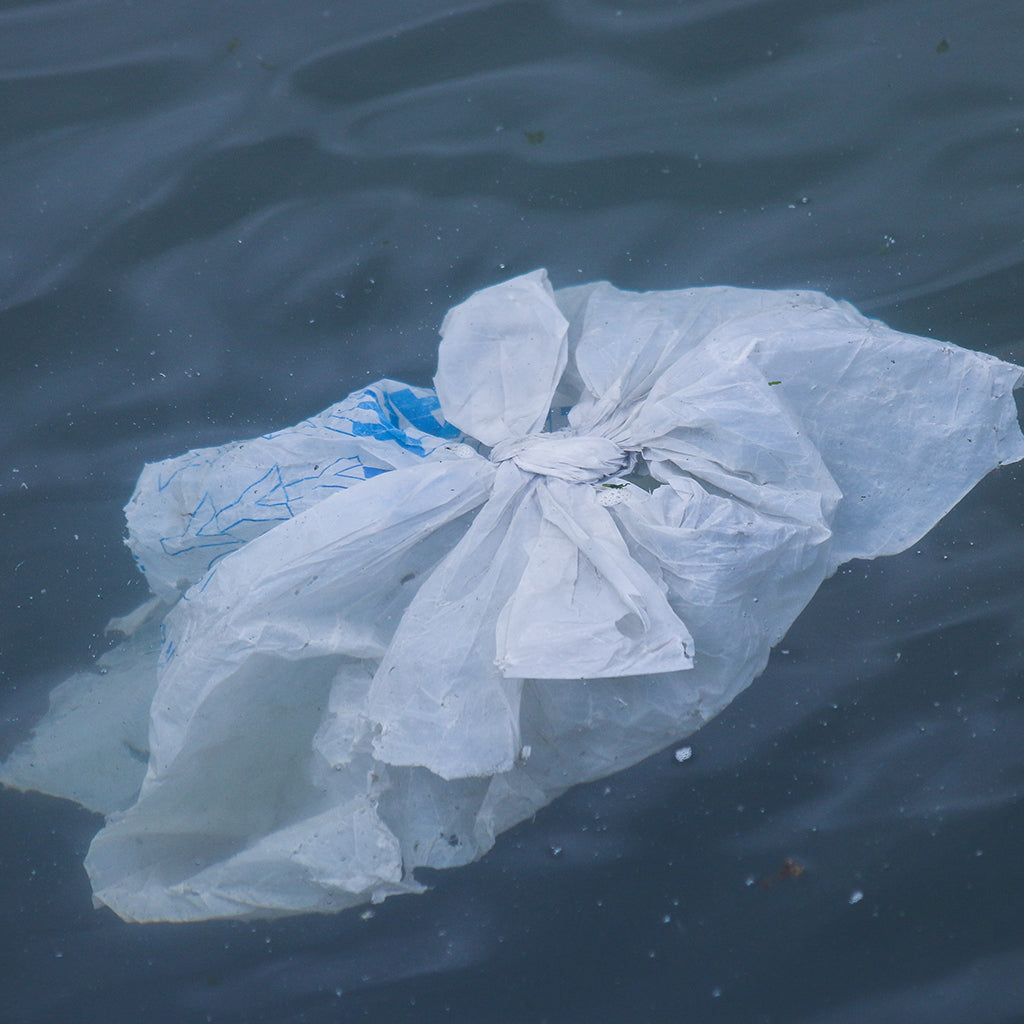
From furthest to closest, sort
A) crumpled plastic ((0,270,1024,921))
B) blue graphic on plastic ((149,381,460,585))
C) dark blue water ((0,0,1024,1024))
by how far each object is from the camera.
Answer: dark blue water ((0,0,1024,1024)) < blue graphic on plastic ((149,381,460,585)) < crumpled plastic ((0,270,1024,921))

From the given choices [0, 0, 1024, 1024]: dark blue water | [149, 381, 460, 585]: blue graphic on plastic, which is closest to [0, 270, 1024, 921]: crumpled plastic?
[149, 381, 460, 585]: blue graphic on plastic

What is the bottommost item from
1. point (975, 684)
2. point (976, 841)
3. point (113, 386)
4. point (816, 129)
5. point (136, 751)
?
point (976, 841)

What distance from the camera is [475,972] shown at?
1126 millimetres

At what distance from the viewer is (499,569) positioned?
920 mm

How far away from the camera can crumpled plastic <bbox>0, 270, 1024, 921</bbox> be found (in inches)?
34.7

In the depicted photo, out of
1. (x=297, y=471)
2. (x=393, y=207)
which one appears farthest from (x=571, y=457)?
(x=393, y=207)

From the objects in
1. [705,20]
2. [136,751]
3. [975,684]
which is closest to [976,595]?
[975,684]

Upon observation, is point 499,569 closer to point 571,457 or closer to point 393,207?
point 571,457

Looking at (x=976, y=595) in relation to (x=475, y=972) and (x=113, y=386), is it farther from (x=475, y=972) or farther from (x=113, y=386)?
(x=113, y=386)

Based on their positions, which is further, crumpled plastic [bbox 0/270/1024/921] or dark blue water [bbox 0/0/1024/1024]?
dark blue water [bbox 0/0/1024/1024]

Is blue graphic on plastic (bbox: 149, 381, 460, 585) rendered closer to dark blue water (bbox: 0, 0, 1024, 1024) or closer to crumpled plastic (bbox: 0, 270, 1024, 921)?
crumpled plastic (bbox: 0, 270, 1024, 921)

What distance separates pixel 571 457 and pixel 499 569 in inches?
5.9

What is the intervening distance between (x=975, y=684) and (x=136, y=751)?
1.15 metres

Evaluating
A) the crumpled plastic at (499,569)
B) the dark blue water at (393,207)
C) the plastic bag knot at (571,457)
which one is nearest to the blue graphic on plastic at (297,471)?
the crumpled plastic at (499,569)
